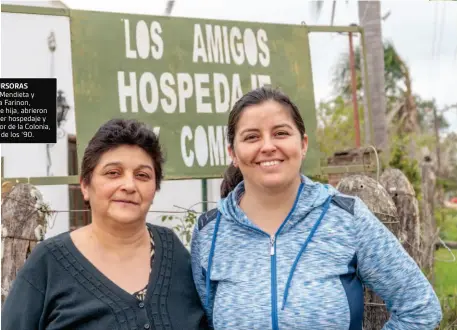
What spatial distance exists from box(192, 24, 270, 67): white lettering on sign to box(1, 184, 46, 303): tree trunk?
5.13 feet

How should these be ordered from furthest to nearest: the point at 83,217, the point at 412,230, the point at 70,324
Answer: the point at 83,217 → the point at 412,230 → the point at 70,324

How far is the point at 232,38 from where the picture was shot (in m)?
4.34

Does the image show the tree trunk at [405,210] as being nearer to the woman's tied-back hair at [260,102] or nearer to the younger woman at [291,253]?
the younger woman at [291,253]

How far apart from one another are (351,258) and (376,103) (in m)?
6.36

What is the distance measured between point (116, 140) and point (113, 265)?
0.44 metres

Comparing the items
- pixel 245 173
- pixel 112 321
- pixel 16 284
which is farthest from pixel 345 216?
pixel 16 284

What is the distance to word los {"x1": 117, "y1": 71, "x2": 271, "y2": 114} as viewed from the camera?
399cm

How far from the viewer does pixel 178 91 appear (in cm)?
414

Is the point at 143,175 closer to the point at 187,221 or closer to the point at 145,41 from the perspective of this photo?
the point at 187,221

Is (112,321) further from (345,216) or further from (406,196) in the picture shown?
(406,196)

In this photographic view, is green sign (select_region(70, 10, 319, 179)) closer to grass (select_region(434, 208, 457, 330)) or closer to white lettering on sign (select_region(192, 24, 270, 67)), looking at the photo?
white lettering on sign (select_region(192, 24, 270, 67))

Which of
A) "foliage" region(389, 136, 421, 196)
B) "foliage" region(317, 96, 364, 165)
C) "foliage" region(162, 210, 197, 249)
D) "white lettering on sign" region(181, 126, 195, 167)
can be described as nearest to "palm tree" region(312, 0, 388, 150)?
"foliage" region(389, 136, 421, 196)

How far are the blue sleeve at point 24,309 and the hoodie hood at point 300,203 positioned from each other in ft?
2.30
